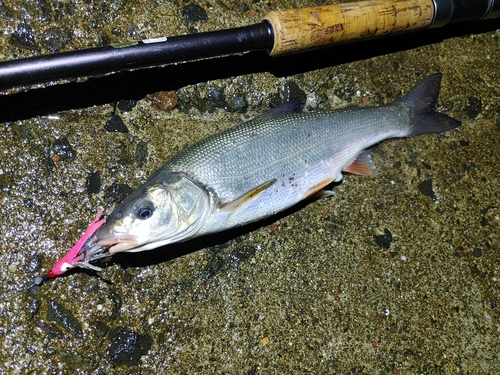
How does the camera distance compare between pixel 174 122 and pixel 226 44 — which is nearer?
pixel 226 44

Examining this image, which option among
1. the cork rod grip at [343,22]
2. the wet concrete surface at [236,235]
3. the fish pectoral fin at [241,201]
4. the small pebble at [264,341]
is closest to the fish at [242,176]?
the fish pectoral fin at [241,201]

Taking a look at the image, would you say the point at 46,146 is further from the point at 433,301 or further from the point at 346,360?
the point at 433,301

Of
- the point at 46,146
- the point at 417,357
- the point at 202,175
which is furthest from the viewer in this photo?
the point at 417,357

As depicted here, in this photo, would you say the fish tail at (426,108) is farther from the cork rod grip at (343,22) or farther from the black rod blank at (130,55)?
the black rod blank at (130,55)

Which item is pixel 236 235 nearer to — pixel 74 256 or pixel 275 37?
pixel 74 256

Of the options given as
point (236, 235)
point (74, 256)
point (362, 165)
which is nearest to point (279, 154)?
Answer: point (236, 235)

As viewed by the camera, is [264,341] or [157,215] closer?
[157,215]

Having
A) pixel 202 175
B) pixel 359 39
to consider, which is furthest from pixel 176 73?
pixel 359 39
